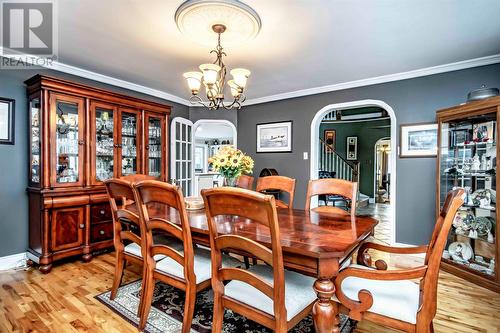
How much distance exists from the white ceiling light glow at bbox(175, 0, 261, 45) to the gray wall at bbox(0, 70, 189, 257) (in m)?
2.18

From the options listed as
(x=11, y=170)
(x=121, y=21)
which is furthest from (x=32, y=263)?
(x=121, y=21)

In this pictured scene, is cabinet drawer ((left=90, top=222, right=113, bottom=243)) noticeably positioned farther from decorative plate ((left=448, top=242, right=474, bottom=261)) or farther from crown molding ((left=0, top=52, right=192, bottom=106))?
decorative plate ((left=448, top=242, right=474, bottom=261))

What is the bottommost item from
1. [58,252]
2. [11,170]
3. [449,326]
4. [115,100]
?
[449,326]

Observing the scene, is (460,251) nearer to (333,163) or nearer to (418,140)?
(418,140)

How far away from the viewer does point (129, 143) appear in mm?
3535

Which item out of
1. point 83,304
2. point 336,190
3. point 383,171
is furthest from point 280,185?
point 383,171

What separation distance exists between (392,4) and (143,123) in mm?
3116

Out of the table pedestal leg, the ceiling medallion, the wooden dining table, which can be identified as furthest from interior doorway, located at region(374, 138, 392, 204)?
the table pedestal leg

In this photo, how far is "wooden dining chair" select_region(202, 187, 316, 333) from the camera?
1.15 meters

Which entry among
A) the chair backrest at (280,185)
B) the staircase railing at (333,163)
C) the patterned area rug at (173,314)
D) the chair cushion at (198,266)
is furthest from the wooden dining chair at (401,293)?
the staircase railing at (333,163)

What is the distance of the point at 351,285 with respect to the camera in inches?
56.6

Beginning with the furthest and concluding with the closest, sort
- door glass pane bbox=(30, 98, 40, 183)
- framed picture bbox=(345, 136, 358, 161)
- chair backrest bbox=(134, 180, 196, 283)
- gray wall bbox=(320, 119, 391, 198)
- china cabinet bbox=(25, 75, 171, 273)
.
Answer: framed picture bbox=(345, 136, 358, 161), gray wall bbox=(320, 119, 391, 198), door glass pane bbox=(30, 98, 40, 183), china cabinet bbox=(25, 75, 171, 273), chair backrest bbox=(134, 180, 196, 283)

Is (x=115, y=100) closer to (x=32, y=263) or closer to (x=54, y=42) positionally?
(x=54, y=42)

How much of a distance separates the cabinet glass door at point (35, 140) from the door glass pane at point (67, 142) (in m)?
0.20
